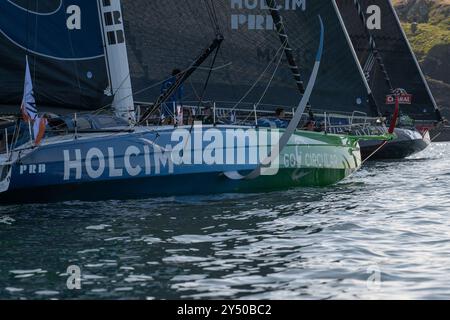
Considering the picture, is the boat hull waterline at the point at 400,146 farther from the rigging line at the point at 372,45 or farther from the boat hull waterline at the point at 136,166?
the boat hull waterline at the point at 136,166

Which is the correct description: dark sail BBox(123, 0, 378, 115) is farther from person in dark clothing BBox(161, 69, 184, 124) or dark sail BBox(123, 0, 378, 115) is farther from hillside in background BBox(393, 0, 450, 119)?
hillside in background BBox(393, 0, 450, 119)

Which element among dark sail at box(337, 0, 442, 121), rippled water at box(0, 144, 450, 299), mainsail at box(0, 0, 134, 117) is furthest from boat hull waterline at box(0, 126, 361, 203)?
dark sail at box(337, 0, 442, 121)

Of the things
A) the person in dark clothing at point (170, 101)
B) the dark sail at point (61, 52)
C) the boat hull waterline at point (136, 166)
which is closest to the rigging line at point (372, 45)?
the person in dark clothing at point (170, 101)

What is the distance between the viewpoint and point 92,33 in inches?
622

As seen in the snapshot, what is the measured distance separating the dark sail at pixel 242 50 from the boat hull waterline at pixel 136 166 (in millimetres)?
3502

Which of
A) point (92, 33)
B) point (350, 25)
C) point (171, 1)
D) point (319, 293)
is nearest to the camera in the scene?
point (319, 293)

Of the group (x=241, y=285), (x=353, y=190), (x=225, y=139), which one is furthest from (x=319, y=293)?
(x=353, y=190)

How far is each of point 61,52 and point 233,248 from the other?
775 cm

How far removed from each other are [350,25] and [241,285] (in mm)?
27845

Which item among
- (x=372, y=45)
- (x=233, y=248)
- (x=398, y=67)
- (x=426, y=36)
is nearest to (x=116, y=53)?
(x=233, y=248)

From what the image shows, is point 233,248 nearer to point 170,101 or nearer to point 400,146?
point 170,101

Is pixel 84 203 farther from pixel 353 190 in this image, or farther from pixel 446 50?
pixel 446 50

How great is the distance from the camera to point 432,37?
12138 cm

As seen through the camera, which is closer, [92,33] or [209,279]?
[209,279]
